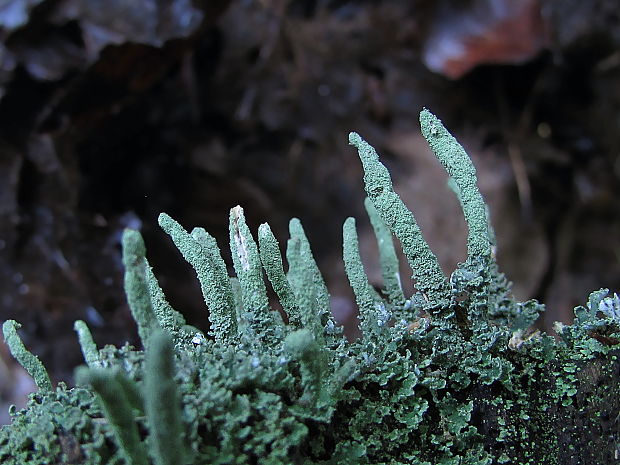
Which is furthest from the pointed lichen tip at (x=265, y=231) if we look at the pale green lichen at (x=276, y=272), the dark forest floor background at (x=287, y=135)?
the dark forest floor background at (x=287, y=135)

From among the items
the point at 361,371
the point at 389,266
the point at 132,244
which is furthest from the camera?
the point at 389,266

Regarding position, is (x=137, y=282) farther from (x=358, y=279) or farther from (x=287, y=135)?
(x=287, y=135)

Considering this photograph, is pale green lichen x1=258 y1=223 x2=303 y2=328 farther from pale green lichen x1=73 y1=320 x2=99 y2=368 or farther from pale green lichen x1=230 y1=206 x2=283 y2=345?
pale green lichen x1=73 y1=320 x2=99 y2=368

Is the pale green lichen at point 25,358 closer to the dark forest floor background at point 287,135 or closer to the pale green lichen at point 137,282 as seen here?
the pale green lichen at point 137,282

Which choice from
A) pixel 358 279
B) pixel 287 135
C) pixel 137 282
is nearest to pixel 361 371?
pixel 358 279

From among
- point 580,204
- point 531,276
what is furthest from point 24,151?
point 580,204

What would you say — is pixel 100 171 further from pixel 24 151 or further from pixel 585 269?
pixel 585 269

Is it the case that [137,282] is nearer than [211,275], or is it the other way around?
[137,282]
